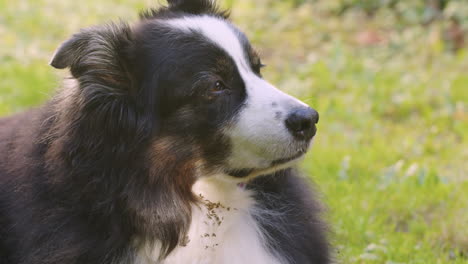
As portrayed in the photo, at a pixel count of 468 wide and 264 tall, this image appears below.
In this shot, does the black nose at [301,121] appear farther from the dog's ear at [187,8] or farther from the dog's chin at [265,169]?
the dog's ear at [187,8]

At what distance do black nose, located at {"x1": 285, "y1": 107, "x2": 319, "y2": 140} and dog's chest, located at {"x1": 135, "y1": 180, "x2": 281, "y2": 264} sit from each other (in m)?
0.46

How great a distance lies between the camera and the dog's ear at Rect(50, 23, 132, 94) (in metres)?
3.08

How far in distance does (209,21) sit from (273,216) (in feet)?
3.63

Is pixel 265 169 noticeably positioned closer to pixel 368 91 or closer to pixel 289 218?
pixel 289 218

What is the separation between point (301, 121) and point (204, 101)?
1.59 ft

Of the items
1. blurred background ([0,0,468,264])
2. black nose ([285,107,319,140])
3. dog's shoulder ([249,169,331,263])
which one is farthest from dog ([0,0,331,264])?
blurred background ([0,0,468,264])

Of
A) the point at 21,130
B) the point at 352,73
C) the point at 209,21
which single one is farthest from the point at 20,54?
the point at 209,21

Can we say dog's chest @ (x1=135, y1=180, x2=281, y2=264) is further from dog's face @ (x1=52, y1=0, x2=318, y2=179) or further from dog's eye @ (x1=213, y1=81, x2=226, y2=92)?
dog's eye @ (x1=213, y1=81, x2=226, y2=92)

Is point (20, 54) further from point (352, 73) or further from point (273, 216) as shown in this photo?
point (273, 216)

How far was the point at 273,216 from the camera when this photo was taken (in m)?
3.70

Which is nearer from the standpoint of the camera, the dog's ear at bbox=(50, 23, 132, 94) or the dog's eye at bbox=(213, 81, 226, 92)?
the dog's ear at bbox=(50, 23, 132, 94)

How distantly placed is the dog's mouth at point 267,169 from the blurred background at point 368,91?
1.05 metres

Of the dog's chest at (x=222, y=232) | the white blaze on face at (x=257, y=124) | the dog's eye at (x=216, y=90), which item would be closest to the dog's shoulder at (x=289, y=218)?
the dog's chest at (x=222, y=232)

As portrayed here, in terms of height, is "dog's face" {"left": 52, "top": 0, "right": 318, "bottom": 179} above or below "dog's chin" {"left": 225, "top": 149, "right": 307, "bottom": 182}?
above
